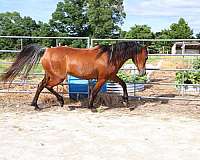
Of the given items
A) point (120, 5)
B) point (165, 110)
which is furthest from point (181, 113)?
point (120, 5)

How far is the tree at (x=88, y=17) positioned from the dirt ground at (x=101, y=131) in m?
38.8

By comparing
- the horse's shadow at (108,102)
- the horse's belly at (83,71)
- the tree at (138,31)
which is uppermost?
the tree at (138,31)

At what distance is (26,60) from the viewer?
668 cm

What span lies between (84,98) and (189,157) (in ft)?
12.7

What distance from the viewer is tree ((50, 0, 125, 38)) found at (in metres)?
47.4

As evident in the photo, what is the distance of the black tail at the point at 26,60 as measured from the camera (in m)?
6.64

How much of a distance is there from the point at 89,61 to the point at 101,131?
180cm

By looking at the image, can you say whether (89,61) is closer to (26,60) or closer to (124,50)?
(124,50)

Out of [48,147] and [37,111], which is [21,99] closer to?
[37,111]

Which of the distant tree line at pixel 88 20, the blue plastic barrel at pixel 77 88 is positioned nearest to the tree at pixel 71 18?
the distant tree line at pixel 88 20

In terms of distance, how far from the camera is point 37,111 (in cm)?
638

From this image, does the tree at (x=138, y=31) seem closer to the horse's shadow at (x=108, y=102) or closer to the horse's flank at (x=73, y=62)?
the horse's shadow at (x=108, y=102)

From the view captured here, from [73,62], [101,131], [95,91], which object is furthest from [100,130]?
[73,62]

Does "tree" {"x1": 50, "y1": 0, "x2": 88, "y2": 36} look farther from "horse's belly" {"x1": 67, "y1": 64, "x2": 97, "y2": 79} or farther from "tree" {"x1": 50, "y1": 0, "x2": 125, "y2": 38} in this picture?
"horse's belly" {"x1": 67, "y1": 64, "x2": 97, "y2": 79}
